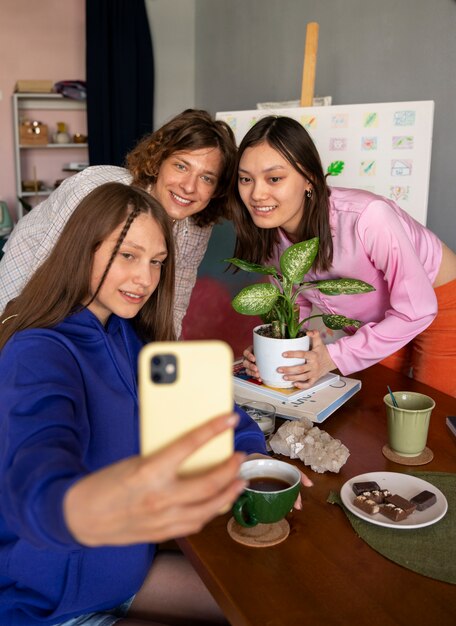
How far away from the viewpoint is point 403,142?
2512 mm

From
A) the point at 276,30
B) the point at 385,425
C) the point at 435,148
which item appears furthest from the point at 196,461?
the point at 276,30

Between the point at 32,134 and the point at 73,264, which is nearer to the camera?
the point at 73,264

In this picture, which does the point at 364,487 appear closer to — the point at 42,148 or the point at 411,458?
the point at 411,458

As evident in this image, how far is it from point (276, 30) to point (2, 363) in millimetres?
3727

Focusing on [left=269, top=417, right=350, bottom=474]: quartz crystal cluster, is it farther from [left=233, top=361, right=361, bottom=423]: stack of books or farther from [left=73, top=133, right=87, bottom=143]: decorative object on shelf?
[left=73, top=133, right=87, bottom=143]: decorative object on shelf

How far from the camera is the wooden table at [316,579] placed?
739mm

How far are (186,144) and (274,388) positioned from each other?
0.73m

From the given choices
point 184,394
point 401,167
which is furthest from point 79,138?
point 184,394

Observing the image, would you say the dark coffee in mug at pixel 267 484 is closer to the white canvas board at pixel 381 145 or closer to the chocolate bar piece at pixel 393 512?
the chocolate bar piece at pixel 393 512

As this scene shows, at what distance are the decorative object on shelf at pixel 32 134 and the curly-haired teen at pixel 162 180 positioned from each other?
3.43m

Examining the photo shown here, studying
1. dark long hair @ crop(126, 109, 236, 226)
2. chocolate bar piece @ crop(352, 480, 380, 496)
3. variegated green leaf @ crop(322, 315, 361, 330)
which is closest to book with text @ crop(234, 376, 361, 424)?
variegated green leaf @ crop(322, 315, 361, 330)

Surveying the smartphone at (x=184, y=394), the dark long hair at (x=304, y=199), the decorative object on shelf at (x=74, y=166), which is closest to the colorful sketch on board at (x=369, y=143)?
the dark long hair at (x=304, y=199)

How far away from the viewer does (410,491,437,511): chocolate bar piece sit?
3.09ft

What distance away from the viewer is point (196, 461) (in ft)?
1.64
